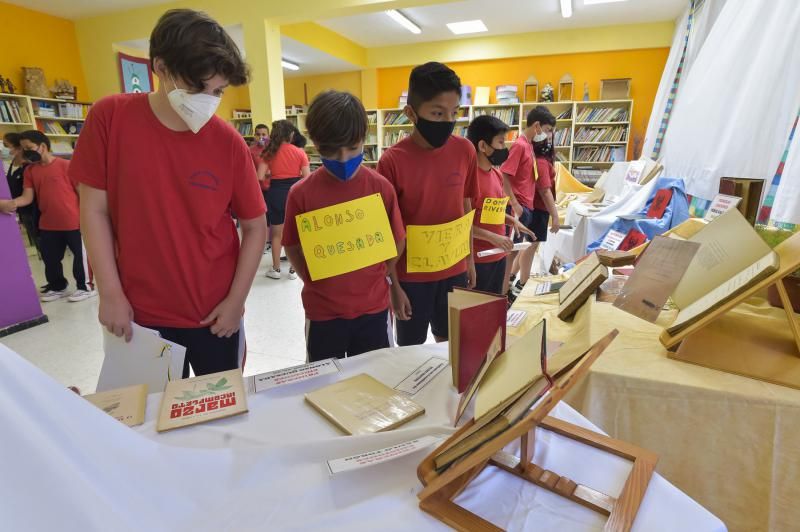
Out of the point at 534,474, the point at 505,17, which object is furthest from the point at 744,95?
the point at 505,17

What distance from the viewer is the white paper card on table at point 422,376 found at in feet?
2.60

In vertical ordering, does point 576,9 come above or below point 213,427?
above

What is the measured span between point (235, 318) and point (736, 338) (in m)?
1.25

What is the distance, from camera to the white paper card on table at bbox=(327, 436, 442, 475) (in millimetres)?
576

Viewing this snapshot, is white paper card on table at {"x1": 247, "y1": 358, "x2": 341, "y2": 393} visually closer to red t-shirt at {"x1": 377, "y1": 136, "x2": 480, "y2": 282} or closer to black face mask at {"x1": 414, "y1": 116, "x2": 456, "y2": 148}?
red t-shirt at {"x1": 377, "y1": 136, "x2": 480, "y2": 282}

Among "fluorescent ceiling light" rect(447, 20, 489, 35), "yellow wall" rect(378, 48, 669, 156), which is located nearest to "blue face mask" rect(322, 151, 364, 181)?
"fluorescent ceiling light" rect(447, 20, 489, 35)

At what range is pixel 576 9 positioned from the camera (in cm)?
582

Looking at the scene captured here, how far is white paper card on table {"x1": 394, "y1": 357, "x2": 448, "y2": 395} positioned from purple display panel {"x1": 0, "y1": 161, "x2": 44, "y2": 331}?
10.9 ft

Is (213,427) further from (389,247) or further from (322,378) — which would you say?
(389,247)

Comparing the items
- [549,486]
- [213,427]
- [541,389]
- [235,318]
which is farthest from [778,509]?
[235,318]

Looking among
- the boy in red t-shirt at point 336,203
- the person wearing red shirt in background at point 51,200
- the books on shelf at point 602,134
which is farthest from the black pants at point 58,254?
the books on shelf at point 602,134

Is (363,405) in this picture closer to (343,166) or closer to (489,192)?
(343,166)

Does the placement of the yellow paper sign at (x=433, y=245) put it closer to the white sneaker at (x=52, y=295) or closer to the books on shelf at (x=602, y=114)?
the white sneaker at (x=52, y=295)

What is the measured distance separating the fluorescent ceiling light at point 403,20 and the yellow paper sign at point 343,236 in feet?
17.9
